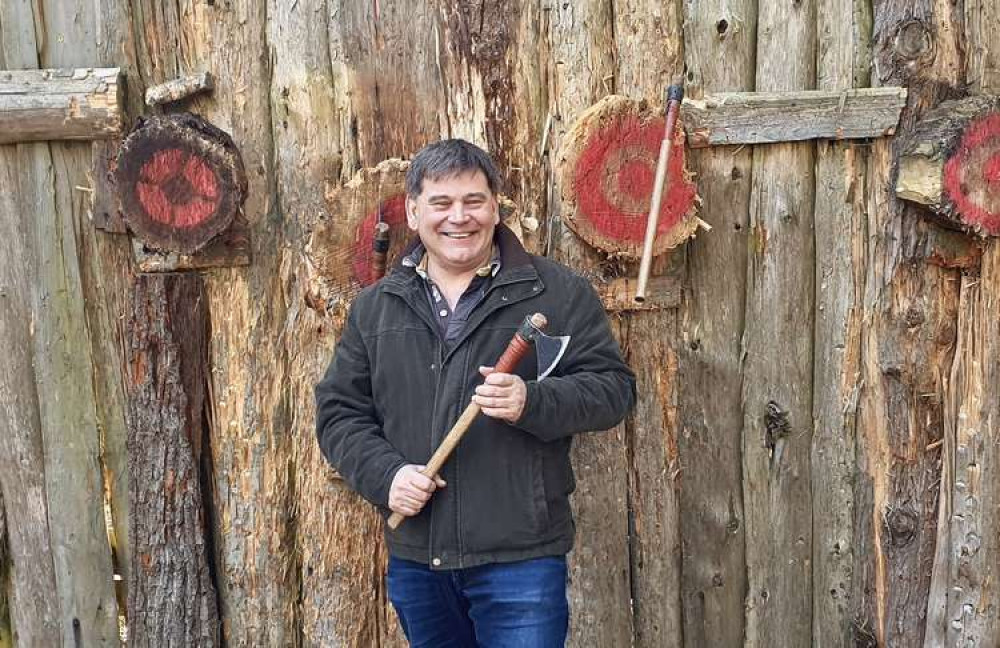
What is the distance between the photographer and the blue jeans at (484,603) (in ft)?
8.58

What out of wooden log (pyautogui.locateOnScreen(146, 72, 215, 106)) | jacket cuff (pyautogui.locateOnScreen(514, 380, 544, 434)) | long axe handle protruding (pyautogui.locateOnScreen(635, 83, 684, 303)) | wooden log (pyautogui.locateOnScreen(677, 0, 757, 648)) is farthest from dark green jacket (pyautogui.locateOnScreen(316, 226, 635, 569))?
wooden log (pyautogui.locateOnScreen(146, 72, 215, 106))

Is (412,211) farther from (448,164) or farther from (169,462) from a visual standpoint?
(169,462)

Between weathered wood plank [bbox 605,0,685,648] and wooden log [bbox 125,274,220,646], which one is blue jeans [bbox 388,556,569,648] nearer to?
weathered wood plank [bbox 605,0,685,648]

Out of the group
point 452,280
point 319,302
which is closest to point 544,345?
point 452,280

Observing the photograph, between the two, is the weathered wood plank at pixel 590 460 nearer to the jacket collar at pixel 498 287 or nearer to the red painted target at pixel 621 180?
the red painted target at pixel 621 180

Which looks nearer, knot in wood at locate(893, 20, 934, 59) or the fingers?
the fingers

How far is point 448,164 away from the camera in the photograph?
2.65 meters

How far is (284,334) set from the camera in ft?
11.5

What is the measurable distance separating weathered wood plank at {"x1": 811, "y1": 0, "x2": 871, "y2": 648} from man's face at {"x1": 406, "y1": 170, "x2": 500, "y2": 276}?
4.72 ft

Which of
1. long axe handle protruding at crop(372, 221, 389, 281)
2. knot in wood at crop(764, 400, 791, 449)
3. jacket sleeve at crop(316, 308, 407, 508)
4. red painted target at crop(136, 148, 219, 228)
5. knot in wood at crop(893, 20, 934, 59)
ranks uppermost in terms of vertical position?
knot in wood at crop(893, 20, 934, 59)

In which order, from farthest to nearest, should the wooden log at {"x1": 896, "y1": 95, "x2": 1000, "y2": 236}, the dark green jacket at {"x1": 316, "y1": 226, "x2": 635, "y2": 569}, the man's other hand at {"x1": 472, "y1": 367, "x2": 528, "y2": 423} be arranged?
1. the wooden log at {"x1": 896, "y1": 95, "x2": 1000, "y2": 236}
2. the dark green jacket at {"x1": 316, "y1": 226, "x2": 635, "y2": 569}
3. the man's other hand at {"x1": 472, "y1": 367, "x2": 528, "y2": 423}

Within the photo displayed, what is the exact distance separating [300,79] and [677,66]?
1.31 metres

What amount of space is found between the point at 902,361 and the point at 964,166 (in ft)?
2.26

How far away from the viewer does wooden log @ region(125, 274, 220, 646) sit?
3463 mm
